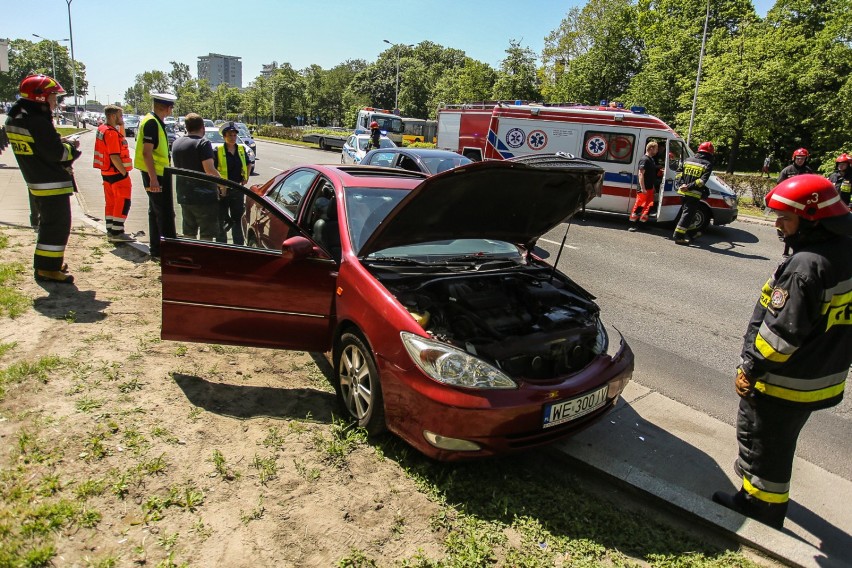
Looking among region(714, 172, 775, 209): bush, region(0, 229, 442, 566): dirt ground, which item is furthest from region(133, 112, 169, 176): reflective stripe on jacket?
region(714, 172, 775, 209): bush

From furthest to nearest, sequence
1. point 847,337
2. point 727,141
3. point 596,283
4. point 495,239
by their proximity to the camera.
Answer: point 727,141, point 596,283, point 495,239, point 847,337

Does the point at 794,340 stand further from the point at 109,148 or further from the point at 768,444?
the point at 109,148

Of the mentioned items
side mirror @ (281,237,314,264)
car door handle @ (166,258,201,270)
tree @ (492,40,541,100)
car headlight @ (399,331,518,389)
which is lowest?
car headlight @ (399,331,518,389)

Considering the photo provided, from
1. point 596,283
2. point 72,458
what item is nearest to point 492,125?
point 596,283

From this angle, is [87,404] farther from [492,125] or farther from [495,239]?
[492,125]

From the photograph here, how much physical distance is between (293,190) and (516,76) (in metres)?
39.9

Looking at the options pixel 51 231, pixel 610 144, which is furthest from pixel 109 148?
pixel 610 144

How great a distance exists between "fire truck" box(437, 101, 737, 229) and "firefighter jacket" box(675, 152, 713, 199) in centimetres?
78

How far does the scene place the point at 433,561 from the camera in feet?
7.91

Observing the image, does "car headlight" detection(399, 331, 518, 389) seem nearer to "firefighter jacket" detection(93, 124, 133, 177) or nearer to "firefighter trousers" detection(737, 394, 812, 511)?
"firefighter trousers" detection(737, 394, 812, 511)

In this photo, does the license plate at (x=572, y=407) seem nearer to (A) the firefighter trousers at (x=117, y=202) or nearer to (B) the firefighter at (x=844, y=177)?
(A) the firefighter trousers at (x=117, y=202)

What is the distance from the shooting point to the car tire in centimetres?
315

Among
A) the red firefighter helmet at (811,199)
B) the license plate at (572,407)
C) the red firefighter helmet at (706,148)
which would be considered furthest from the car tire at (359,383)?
the red firefighter helmet at (706,148)

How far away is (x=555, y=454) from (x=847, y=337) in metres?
1.63
